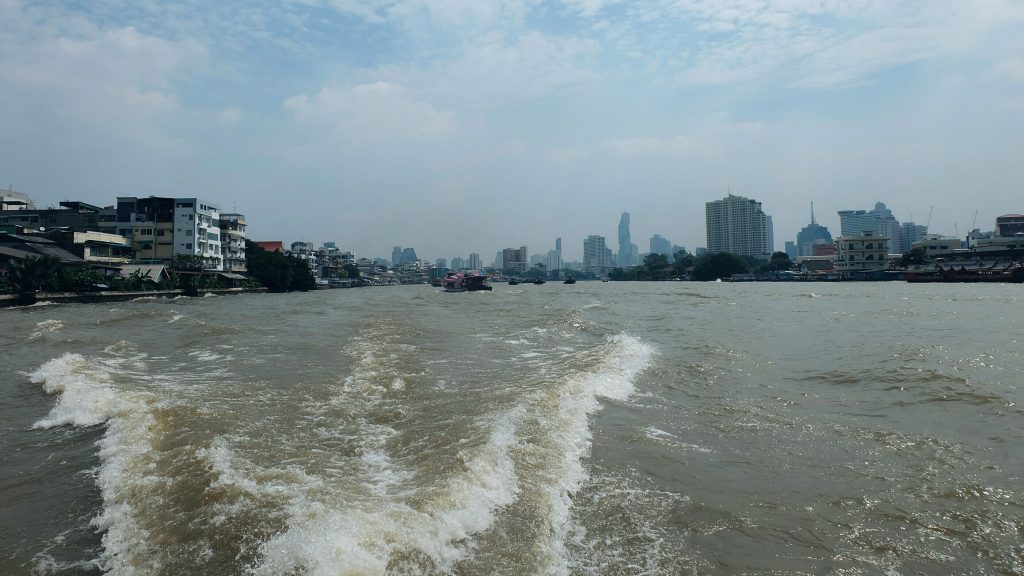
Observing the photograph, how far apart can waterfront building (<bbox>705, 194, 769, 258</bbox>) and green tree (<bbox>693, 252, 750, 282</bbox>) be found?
58779 mm

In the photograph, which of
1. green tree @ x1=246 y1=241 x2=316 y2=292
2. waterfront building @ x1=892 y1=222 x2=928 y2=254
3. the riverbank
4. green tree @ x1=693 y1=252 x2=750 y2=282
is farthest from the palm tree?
waterfront building @ x1=892 y1=222 x2=928 y2=254

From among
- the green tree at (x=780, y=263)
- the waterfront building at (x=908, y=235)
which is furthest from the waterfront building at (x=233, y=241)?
the waterfront building at (x=908, y=235)

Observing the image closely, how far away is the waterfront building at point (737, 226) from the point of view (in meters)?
157

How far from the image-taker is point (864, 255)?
3123 inches

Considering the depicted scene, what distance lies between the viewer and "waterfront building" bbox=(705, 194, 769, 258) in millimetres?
156875

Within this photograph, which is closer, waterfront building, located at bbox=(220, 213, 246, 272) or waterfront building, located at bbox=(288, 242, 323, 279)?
waterfront building, located at bbox=(220, 213, 246, 272)

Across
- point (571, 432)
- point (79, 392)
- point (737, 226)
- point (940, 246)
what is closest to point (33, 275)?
point (79, 392)

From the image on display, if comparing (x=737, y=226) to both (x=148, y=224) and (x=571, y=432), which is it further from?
(x=571, y=432)

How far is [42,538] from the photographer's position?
148 inches

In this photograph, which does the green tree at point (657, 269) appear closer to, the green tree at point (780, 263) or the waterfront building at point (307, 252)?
the green tree at point (780, 263)

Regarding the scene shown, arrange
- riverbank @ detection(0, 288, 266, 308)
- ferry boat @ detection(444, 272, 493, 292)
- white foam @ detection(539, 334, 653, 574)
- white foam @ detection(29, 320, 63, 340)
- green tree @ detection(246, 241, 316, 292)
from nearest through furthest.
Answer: white foam @ detection(539, 334, 653, 574) → white foam @ detection(29, 320, 63, 340) → riverbank @ detection(0, 288, 266, 308) → green tree @ detection(246, 241, 316, 292) → ferry boat @ detection(444, 272, 493, 292)

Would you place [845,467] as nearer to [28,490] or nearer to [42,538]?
[42,538]

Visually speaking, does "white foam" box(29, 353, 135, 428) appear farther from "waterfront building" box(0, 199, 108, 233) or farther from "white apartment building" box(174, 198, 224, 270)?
"waterfront building" box(0, 199, 108, 233)

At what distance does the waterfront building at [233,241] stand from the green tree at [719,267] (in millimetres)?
75879
